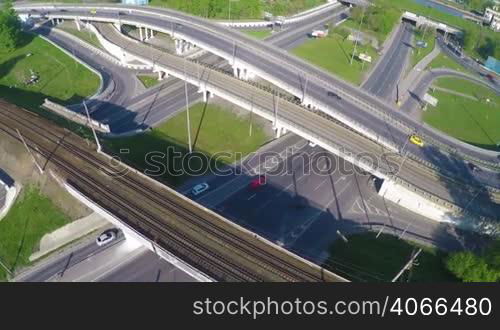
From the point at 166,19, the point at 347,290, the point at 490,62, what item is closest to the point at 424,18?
the point at 490,62

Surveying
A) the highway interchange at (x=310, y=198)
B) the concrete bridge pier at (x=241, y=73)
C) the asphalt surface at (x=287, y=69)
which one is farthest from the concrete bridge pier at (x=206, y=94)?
the asphalt surface at (x=287, y=69)

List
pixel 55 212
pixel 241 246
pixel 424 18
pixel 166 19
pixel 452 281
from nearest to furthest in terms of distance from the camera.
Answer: pixel 241 246 < pixel 452 281 < pixel 55 212 < pixel 166 19 < pixel 424 18

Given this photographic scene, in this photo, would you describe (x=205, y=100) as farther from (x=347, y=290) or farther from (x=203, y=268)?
(x=347, y=290)

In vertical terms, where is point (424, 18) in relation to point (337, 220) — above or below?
above

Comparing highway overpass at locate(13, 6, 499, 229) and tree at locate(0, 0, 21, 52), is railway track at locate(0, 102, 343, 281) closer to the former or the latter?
highway overpass at locate(13, 6, 499, 229)

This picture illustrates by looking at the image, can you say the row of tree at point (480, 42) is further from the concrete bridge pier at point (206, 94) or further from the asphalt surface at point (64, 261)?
the asphalt surface at point (64, 261)

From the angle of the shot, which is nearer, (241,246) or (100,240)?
(241,246)

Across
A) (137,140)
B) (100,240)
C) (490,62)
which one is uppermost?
(490,62)

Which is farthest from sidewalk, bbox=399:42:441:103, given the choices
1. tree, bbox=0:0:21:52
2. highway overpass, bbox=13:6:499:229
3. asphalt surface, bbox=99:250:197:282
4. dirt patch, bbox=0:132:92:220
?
tree, bbox=0:0:21:52
